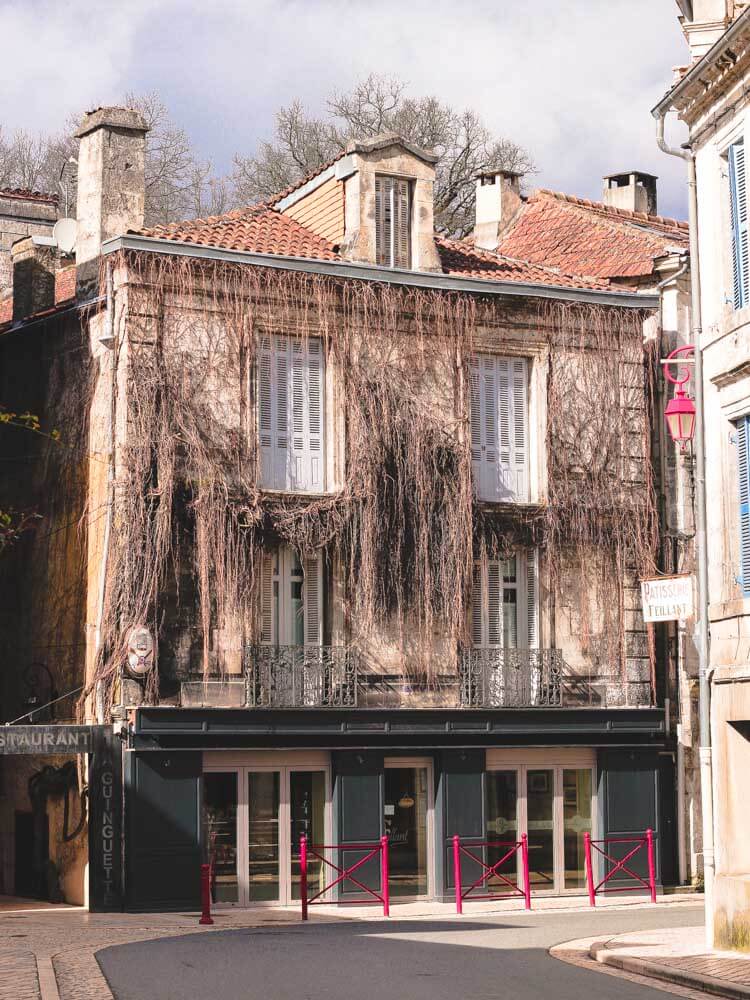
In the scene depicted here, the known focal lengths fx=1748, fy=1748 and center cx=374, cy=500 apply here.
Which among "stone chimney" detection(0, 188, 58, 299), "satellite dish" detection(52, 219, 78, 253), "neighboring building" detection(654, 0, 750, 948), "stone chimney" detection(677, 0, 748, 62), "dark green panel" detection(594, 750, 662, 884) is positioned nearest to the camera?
"neighboring building" detection(654, 0, 750, 948)

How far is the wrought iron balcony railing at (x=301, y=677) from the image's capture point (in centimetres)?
2386

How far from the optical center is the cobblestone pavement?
1442cm

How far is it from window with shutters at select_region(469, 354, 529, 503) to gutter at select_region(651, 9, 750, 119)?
7772mm

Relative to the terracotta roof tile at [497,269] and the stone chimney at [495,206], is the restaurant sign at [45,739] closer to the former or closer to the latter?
the terracotta roof tile at [497,269]

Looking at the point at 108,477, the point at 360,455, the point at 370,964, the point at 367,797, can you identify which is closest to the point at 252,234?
the point at 360,455

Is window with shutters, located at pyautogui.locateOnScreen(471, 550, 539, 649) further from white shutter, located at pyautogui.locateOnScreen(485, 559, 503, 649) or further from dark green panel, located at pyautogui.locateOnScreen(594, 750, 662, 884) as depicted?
dark green panel, located at pyautogui.locateOnScreen(594, 750, 662, 884)

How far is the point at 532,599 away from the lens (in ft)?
85.8

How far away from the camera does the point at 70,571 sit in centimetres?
2514

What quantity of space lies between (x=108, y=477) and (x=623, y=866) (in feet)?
30.3

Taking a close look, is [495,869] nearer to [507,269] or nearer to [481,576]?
[481,576]

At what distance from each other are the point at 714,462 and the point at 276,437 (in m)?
8.26

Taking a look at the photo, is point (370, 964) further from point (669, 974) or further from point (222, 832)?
point (222, 832)

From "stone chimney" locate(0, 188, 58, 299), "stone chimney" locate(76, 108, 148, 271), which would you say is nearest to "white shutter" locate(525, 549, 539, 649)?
"stone chimney" locate(76, 108, 148, 271)

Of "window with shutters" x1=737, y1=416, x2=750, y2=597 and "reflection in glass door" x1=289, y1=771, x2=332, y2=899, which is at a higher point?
"window with shutters" x1=737, y1=416, x2=750, y2=597
